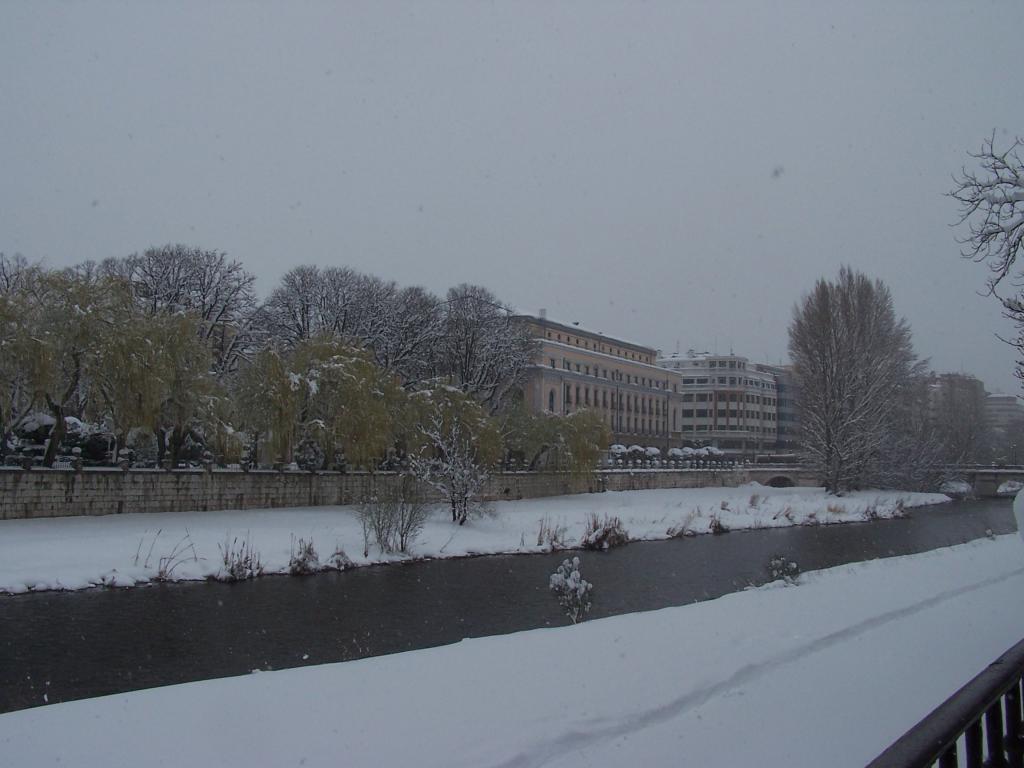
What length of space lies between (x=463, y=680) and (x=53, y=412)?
25.4 metres

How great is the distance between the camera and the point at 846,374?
189ft

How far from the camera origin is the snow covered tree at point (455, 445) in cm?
3509

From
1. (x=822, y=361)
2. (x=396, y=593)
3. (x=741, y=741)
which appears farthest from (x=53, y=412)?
(x=822, y=361)

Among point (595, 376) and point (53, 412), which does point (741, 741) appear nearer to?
point (53, 412)

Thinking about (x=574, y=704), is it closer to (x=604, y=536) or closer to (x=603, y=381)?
(x=604, y=536)

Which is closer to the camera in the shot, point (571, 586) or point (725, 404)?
point (571, 586)

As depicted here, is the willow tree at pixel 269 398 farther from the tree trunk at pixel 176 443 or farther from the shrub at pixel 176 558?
the shrub at pixel 176 558

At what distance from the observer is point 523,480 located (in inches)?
1912

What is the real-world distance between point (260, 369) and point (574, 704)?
2995cm

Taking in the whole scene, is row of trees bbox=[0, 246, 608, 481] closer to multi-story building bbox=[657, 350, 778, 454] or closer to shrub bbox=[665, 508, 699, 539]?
shrub bbox=[665, 508, 699, 539]

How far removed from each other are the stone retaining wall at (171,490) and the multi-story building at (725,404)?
79596 millimetres

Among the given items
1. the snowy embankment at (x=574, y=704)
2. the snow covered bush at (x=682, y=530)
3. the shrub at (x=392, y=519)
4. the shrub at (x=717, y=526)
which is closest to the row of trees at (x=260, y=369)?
the shrub at (x=392, y=519)

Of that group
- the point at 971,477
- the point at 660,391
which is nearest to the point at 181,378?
the point at 971,477

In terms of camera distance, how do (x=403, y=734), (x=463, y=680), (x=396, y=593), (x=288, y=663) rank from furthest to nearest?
(x=396, y=593), (x=288, y=663), (x=463, y=680), (x=403, y=734)
